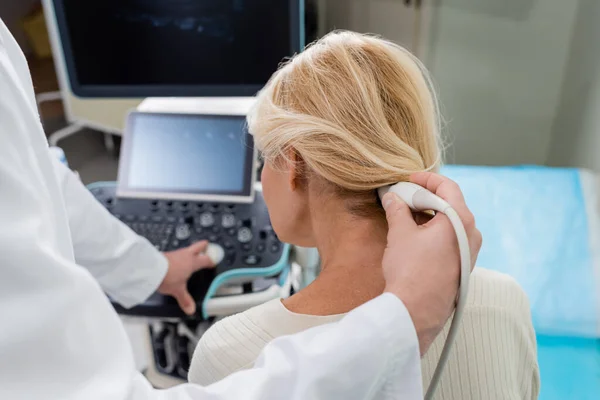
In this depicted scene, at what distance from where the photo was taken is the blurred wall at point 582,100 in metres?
1.85

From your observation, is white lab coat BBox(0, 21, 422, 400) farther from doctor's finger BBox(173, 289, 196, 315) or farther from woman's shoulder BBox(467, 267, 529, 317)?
doctor's finger BBox(173, 289, 196, 315)

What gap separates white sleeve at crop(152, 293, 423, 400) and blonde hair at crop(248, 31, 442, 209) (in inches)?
10.1

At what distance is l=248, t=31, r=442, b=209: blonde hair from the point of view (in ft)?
2.79

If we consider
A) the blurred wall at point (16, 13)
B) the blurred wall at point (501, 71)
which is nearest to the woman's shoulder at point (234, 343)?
the blurred wall at point (501, 71)

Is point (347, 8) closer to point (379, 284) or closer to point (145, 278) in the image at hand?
point (145, 278)

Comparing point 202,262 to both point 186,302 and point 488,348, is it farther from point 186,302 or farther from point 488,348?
point 488,348

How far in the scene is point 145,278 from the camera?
1.28 meters

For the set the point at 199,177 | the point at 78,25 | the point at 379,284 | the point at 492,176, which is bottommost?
the point at 492,176

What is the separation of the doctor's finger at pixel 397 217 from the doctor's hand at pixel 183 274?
621mm

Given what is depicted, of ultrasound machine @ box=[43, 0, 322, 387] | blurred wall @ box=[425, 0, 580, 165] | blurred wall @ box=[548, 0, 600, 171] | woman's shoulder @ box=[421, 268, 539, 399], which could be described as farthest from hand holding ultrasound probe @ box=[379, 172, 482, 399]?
blurred wall @ box=[425, 0, 580, 165]

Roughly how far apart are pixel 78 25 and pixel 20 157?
83 cm

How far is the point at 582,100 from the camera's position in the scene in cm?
198

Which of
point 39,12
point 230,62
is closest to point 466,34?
point 230,62

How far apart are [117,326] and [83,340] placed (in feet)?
0.16
